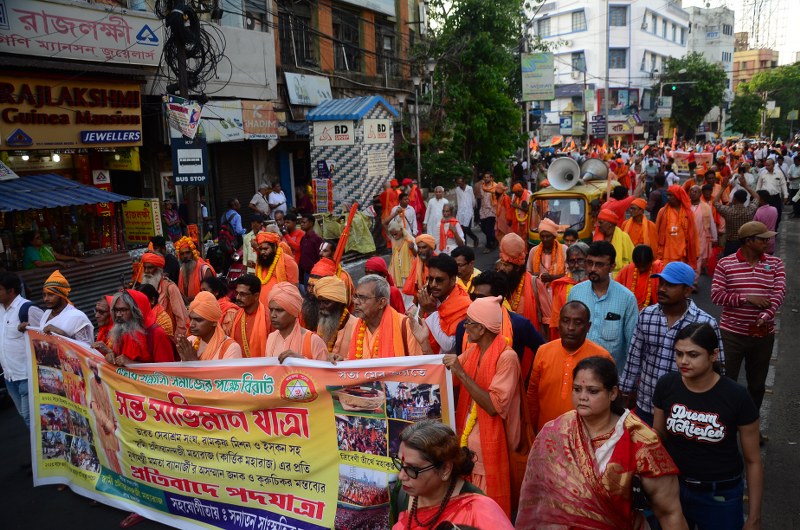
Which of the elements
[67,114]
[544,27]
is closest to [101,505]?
[67,114]

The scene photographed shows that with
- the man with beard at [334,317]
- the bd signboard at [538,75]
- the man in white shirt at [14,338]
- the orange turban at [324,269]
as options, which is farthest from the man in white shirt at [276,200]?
the man with beard at [334,317]

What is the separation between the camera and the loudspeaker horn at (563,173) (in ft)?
43.0

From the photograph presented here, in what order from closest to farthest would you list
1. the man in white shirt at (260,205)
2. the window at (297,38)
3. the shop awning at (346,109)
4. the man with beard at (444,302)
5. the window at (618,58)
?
the man with beard at (444,302)
the shop awning at (346,109)
the man in white shirt at (260,205)
the window at (297,38)
the window at (618,58)

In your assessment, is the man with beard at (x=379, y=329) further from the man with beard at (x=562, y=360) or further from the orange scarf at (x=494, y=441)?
the man with beard at (x=562, y=360)

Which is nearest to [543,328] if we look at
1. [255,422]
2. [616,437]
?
[255,422]

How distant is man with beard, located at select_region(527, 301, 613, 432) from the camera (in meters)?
4.30

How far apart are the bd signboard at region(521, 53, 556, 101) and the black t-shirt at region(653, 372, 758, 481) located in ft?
82.2

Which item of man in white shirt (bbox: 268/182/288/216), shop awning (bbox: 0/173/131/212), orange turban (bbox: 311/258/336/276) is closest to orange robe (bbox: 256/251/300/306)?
orange turban (bbox: 311/258/336/276)

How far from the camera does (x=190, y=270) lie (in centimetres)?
855

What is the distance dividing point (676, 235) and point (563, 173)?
3886 millimetres

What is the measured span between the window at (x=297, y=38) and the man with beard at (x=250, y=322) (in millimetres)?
16069

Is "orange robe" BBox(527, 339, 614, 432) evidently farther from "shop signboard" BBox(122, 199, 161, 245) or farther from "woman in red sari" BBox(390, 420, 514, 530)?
"shop signboard" BBox(122, 199, 161, 245)

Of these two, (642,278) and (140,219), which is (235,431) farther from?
(140,219)

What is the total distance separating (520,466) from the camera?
4.20 m
